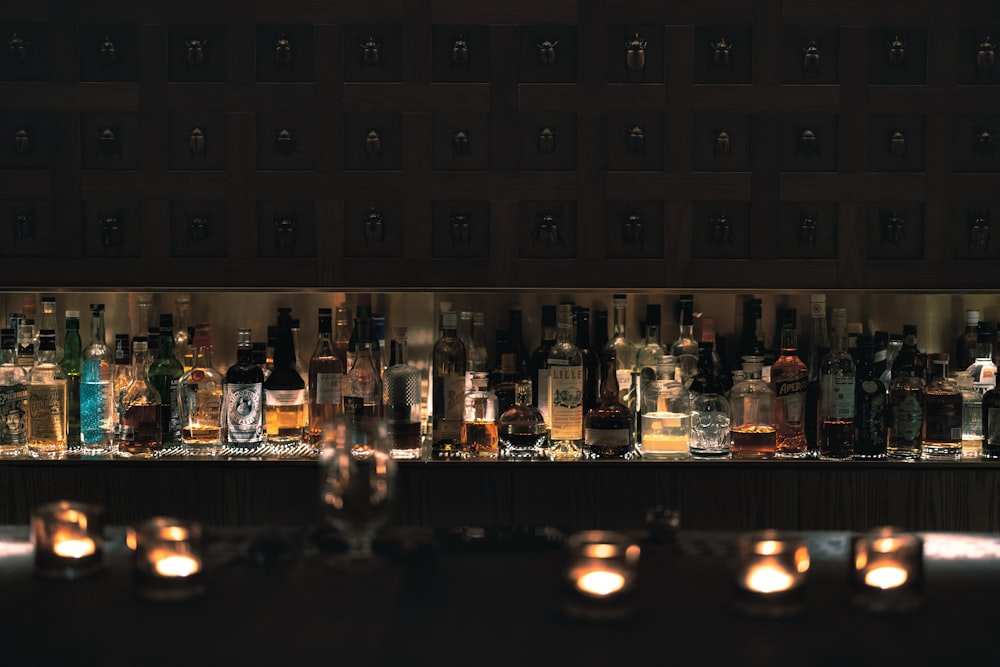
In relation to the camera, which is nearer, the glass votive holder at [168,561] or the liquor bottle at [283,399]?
the glass votive holder at [168,561]

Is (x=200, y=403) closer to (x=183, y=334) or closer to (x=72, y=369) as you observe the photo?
(x=183, y=334)

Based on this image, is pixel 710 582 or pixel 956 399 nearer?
pixel 710 582

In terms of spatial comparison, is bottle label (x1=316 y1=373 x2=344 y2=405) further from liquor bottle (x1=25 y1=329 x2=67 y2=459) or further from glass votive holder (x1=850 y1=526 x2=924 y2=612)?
glass votive holder (x1=850 y1=526 x2=924 y2=612)

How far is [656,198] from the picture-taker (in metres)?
2.63

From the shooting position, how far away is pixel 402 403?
2.63 metres

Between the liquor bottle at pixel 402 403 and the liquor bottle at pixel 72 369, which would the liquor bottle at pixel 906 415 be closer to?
the liquor bottle at pixel 402 403

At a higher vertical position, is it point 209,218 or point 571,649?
point 209,218

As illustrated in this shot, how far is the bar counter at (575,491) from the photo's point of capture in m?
2.51

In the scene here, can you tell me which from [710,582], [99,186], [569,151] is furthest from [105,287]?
[710,582]

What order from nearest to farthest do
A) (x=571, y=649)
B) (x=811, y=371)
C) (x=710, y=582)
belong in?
(x=571, y=649), (x=710, y=582), (x=811, y=371)

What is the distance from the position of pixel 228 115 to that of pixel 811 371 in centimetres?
151

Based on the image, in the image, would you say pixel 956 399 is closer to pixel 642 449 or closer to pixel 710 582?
pixel 642 449

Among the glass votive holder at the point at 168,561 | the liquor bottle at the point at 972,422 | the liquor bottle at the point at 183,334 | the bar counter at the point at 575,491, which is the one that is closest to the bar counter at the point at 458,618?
the glass votive holder at the point at 168,561

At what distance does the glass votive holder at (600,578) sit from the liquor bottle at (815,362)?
62.8 inches
